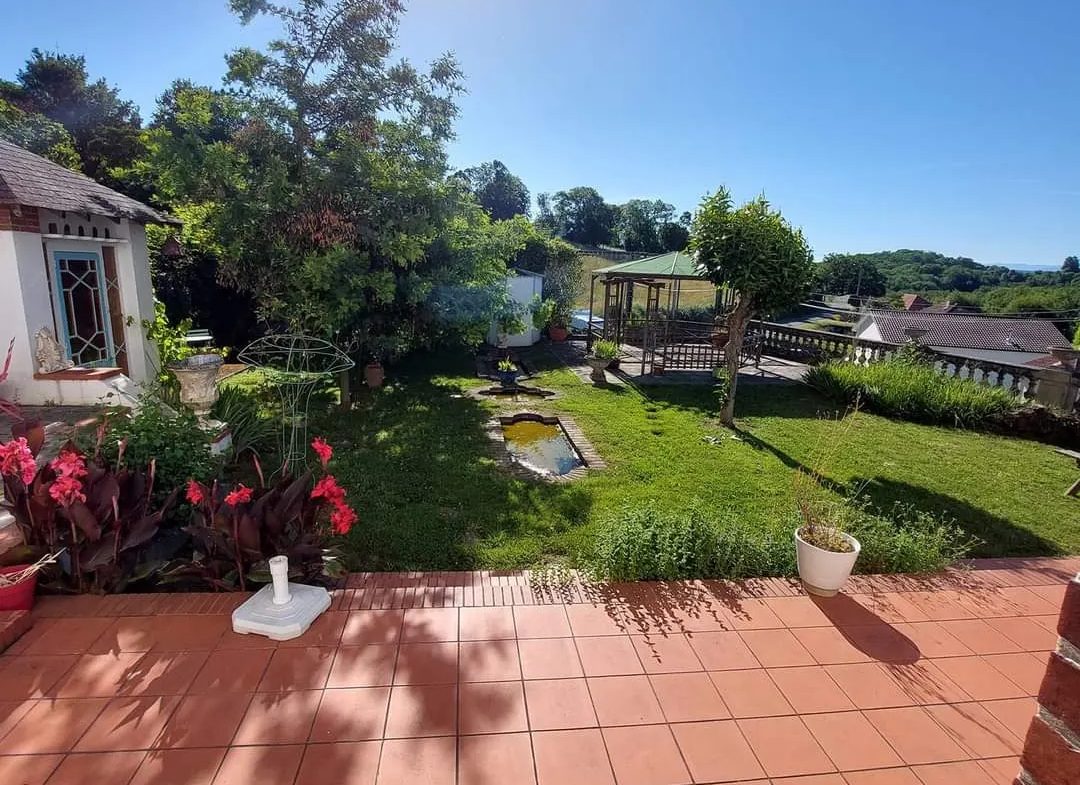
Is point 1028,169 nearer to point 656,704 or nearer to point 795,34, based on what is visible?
point 795,34

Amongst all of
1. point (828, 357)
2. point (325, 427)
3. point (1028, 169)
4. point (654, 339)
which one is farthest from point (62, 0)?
point (1028, 169)

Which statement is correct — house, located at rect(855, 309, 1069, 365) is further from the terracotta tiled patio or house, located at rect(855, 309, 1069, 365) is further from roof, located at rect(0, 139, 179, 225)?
roof, located at rect(0, 139, 179, 225)

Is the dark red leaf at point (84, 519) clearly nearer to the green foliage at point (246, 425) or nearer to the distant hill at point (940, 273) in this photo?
the green foliage at point (246, 425)

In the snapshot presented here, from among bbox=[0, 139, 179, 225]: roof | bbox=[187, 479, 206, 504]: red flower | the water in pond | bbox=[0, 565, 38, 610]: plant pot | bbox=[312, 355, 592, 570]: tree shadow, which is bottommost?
the water in pond

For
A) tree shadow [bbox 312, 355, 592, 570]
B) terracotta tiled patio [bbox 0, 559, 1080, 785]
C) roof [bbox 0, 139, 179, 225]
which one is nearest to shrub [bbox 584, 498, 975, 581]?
terracotta tiled patio [bbox 0, 559, 1080, 785]

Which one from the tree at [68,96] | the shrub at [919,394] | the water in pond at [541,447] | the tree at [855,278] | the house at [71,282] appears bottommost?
the water in pond at [541,447]

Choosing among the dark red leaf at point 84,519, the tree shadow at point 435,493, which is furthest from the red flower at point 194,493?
the tree shadow at point 435,493

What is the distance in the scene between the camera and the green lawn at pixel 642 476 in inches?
172

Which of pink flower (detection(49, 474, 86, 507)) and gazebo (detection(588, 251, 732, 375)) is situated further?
gazebo (detection(588, 251, 732, 375))

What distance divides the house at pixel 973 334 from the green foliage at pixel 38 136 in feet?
102

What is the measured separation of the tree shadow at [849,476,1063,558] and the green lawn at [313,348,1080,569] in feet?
0.07

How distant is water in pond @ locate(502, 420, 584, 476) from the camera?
20.8 feet

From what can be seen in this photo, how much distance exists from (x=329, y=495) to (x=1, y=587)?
65.5 inches

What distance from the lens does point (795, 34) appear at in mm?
7266
